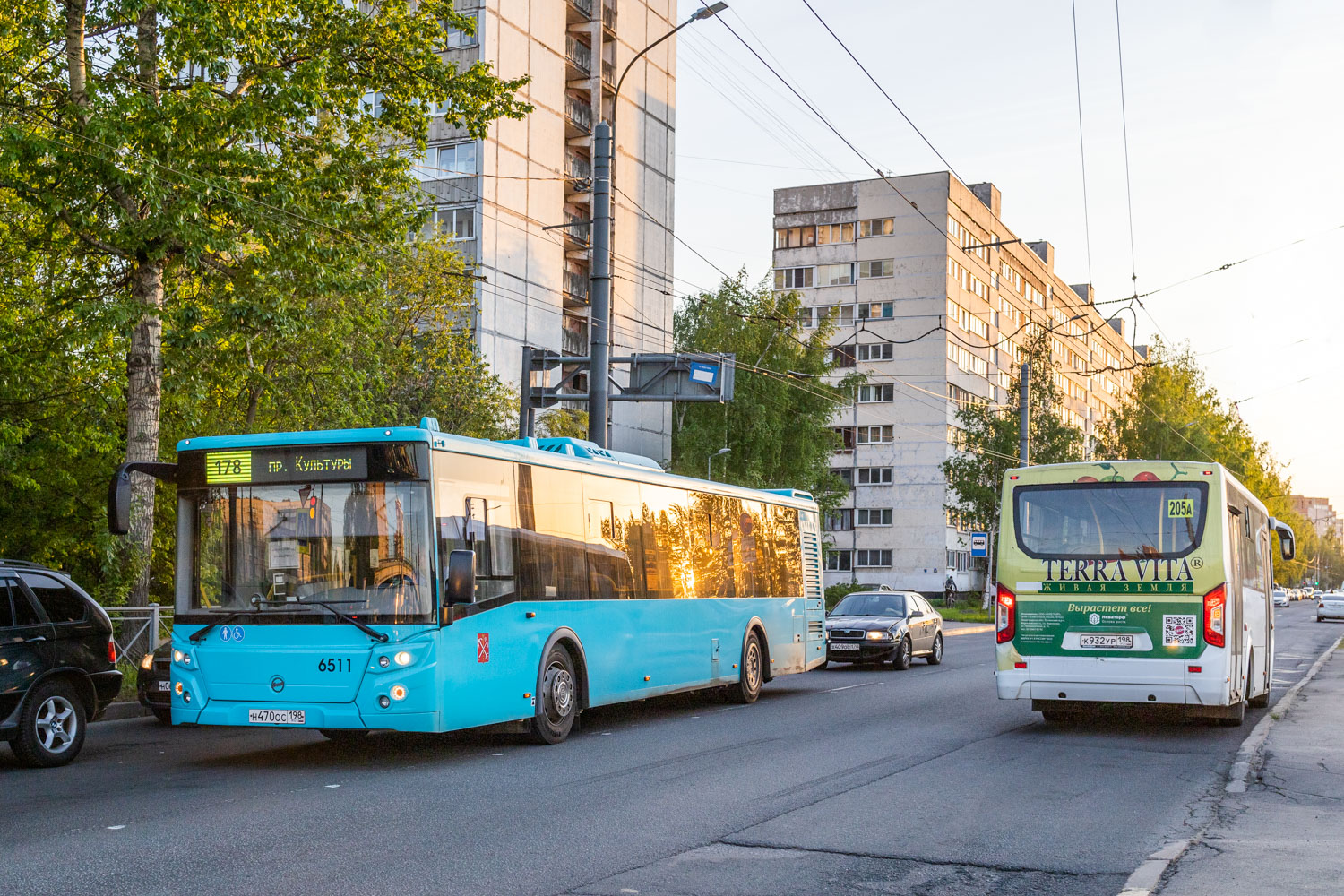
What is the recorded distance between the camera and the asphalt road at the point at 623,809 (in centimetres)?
701

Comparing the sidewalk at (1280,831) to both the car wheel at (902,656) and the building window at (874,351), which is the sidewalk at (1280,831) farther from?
the building window at (874,351)

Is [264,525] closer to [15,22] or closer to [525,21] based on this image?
[15,22]

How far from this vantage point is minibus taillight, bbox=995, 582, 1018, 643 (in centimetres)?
1431

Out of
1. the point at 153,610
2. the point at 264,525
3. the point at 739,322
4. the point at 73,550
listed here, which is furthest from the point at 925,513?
the point at 264,525

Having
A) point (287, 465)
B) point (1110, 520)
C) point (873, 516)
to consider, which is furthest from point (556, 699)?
point (873, 516)

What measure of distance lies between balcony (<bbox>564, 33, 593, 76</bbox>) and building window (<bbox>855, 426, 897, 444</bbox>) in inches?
1379

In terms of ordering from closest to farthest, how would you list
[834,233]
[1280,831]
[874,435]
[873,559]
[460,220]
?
[1280,831] < [460,220] < [873,559] < [874,435] < [834,233]

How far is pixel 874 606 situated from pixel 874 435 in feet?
195

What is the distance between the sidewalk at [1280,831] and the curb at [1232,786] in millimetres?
62

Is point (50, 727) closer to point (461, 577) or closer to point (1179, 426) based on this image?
point (461, 577)

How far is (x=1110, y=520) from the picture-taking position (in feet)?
46.5

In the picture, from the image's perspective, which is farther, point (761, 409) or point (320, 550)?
point (761, 409)

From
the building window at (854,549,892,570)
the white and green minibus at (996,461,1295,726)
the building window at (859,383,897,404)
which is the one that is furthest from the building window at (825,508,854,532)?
the white and green minibus at (996,461,1295,726)

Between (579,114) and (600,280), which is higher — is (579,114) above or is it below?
above
